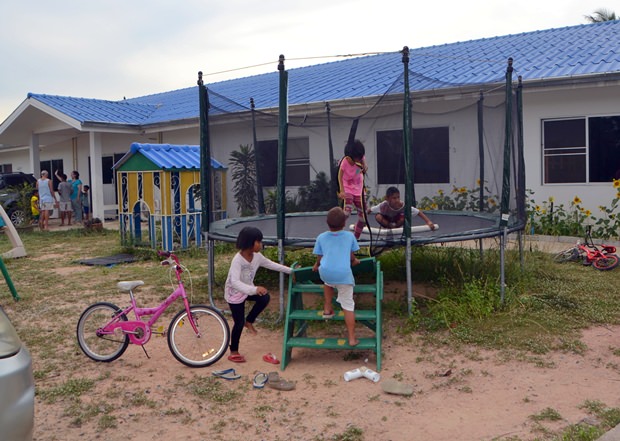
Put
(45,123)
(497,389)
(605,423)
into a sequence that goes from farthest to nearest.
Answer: (45,123) → (497,389) → (605,423)

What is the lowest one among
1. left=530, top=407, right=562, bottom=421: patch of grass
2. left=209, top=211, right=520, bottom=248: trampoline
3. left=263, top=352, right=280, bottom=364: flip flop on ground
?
left=530, top=407, right=562, bottom=421: patch of grass

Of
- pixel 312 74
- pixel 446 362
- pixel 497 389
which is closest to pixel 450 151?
pixel 446 362

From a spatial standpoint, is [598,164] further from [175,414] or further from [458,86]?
[175,414]

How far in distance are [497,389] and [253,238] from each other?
2.28 meters

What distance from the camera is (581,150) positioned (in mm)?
11367

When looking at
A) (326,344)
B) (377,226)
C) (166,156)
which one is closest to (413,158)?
(377,226)

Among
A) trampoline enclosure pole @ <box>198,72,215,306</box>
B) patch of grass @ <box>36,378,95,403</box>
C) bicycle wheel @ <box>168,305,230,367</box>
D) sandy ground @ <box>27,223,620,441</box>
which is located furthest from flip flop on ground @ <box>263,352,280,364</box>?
trampoline enclosure pole @ <box>198,72,215,306</box>

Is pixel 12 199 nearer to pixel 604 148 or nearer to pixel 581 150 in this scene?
pixel 581 150

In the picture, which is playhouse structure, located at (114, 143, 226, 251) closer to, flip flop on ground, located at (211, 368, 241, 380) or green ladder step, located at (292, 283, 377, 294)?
green ladder step, located at (292, 283, 377, 294)

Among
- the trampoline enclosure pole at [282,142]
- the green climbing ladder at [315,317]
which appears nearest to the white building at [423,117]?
the trampoline enclosure pole at [282,142]

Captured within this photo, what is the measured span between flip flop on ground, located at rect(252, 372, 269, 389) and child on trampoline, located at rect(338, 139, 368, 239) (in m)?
2.37

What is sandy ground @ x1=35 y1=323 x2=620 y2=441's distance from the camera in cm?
385

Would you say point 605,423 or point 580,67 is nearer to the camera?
point 605,423

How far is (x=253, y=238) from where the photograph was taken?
17.3ft
